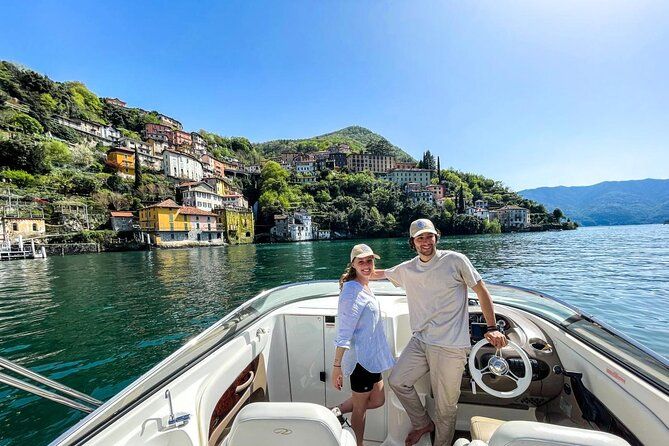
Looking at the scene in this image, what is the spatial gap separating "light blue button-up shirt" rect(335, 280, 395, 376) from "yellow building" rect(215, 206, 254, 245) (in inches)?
2625

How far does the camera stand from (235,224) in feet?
220

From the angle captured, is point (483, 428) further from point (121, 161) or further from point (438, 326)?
point (121, 161)

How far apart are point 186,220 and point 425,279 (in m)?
62.5

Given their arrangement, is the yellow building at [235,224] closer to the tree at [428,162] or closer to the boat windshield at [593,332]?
the boat windshield at [593,332]

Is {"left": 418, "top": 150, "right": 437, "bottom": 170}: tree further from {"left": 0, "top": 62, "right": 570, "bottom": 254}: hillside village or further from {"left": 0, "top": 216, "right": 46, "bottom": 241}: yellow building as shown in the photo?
{"left": 0, "top": 216, "right": 46, "bottom": 241}: yellow building

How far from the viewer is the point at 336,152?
395 ft

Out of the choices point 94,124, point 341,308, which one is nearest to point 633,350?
point 341,308

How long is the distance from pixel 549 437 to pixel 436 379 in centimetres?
134

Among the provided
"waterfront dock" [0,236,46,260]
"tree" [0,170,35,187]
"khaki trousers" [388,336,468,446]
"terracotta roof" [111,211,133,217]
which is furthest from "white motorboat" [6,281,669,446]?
"tree" [0,170,35,187]

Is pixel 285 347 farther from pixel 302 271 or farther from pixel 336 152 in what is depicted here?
pixel 336 152

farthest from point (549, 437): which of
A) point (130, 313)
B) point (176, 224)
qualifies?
point (176, 224)

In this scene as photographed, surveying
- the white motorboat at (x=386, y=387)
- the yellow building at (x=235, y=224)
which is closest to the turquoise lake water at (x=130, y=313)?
the white motorboat at (x=386, y=387)

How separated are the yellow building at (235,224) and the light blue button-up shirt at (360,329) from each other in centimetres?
6668

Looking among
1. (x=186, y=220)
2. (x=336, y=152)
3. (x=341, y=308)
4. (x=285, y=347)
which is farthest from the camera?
(x=336, y=152)
